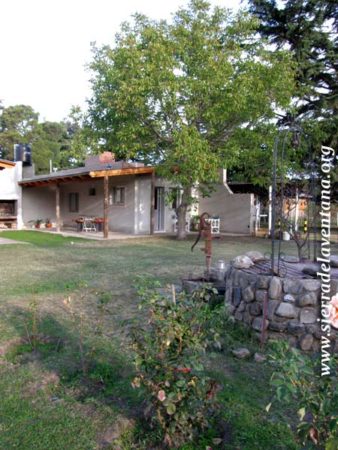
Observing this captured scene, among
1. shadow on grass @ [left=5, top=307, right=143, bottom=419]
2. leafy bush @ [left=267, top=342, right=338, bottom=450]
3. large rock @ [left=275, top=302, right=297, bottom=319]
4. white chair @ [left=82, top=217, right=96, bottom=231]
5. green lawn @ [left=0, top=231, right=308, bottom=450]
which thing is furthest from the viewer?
white chair @ [left=82, top=217, right=96, bottom=231]

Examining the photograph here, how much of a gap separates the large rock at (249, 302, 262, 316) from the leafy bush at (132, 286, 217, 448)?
5.96ft

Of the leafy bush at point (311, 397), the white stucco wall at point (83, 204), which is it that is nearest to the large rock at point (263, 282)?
the leafy bush at point (311, 397)

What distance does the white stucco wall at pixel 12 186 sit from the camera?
19609mm

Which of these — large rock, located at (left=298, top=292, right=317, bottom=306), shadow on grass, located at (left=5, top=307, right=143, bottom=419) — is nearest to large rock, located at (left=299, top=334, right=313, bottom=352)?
large rock, located at (left=298, top=292, right=317, bottom=306)

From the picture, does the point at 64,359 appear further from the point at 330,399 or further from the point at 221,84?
the point at 221,84

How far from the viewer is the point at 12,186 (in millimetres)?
19828

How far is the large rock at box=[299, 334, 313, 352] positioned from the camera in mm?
3824

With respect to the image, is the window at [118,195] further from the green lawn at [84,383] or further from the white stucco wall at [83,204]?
the green lawn at [84,383]

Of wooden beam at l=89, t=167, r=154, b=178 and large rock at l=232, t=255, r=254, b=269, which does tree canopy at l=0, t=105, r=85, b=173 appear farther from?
large rock at l=232, t=255, r=254, b=269

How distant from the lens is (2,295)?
5.76 meters

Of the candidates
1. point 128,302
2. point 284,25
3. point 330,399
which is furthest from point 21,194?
point 330,399

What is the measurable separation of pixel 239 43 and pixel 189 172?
4830mm

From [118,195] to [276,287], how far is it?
47.3ft

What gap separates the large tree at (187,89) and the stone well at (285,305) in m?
7.59
